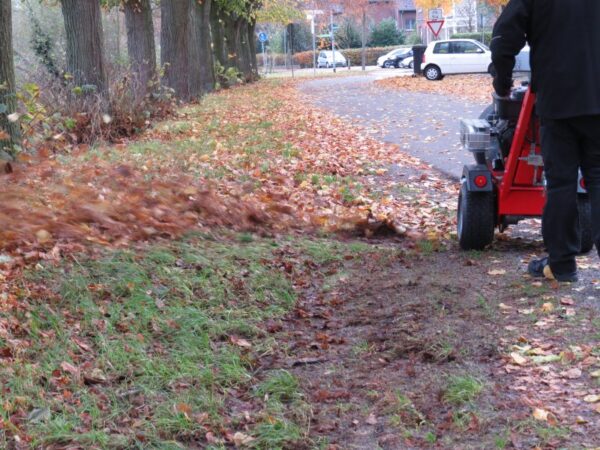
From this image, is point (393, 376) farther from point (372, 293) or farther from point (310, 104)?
point (310, 104)

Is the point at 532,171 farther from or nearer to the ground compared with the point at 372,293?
farther from the ground

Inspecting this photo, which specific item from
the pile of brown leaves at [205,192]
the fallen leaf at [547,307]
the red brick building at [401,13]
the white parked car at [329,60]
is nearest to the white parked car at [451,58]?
the pile of brown leaves at [205,192]

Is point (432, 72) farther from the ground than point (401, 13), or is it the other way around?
point (401, 13)

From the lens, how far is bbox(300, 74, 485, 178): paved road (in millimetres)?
13953

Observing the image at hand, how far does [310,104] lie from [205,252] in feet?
68.4

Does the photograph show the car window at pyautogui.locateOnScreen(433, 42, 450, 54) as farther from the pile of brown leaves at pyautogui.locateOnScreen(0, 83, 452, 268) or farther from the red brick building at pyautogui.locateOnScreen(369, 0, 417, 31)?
the red brick building at pyautogui.locateOnScreen(369, 0, 417, 31)

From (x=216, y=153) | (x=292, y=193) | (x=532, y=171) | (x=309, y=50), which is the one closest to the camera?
(x=532, y=171)

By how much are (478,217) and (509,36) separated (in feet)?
4.96

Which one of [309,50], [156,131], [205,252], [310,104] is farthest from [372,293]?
[309,50]

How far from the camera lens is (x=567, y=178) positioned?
217 inches

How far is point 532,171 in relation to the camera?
6.57 m

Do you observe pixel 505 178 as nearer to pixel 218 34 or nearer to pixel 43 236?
pixel 43 236

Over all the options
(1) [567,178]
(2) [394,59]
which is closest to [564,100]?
(1) [567,178]

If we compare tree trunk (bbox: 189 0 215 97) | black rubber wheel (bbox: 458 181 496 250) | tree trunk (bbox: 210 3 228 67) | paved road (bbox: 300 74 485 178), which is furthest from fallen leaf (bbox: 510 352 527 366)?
tree trunk (bbox: 210 3 228 67)
